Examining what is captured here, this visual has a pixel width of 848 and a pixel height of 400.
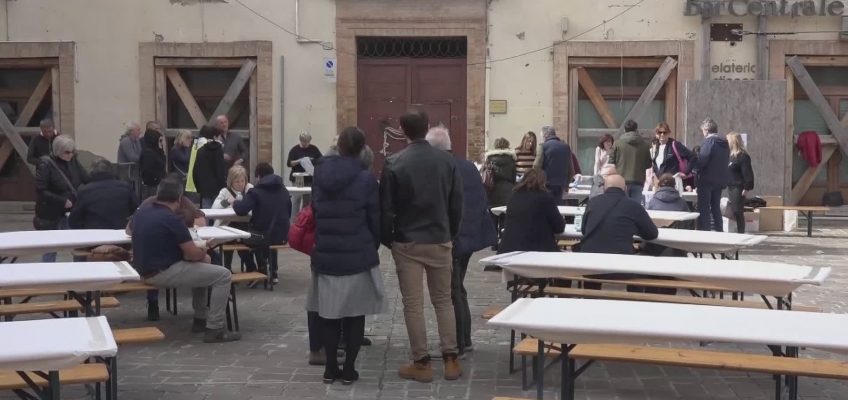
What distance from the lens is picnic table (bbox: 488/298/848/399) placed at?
5199 millimetres

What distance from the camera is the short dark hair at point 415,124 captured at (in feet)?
23.7

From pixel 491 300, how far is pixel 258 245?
7.06 ft

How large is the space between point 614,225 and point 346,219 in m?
2.32

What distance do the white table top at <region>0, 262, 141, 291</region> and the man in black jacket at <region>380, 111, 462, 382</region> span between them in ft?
5.06

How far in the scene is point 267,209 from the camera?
1098cm

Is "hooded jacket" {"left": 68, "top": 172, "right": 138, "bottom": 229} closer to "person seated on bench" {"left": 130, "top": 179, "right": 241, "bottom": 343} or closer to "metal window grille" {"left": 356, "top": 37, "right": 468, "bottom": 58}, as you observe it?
"person seated on bench" {"left": 130, "top": 179, "right": 241, "bottom": 343}

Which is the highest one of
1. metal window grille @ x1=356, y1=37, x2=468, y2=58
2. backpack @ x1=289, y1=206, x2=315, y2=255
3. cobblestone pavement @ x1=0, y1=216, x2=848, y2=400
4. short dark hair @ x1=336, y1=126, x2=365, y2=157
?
metal window grille @ x1=356, y1=37, x2=468, y2=58

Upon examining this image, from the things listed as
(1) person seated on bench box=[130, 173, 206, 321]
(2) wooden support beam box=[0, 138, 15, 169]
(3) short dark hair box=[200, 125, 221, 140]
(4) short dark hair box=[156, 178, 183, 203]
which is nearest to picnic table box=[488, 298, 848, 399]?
(4) short dark hair box=[156, 178, 183, 203]

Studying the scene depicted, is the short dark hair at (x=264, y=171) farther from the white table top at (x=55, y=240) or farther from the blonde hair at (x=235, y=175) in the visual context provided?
the white table top at (x=55, y=240)

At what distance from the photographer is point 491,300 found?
1062cm

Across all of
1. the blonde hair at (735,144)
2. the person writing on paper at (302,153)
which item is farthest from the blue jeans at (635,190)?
the person writing on paper at (302,153)

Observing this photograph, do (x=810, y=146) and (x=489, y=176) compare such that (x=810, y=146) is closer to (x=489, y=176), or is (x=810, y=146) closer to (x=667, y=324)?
(x=489, y=176)

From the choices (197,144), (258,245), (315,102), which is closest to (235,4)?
(315,102)

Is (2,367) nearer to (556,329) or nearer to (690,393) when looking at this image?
(556,329)
